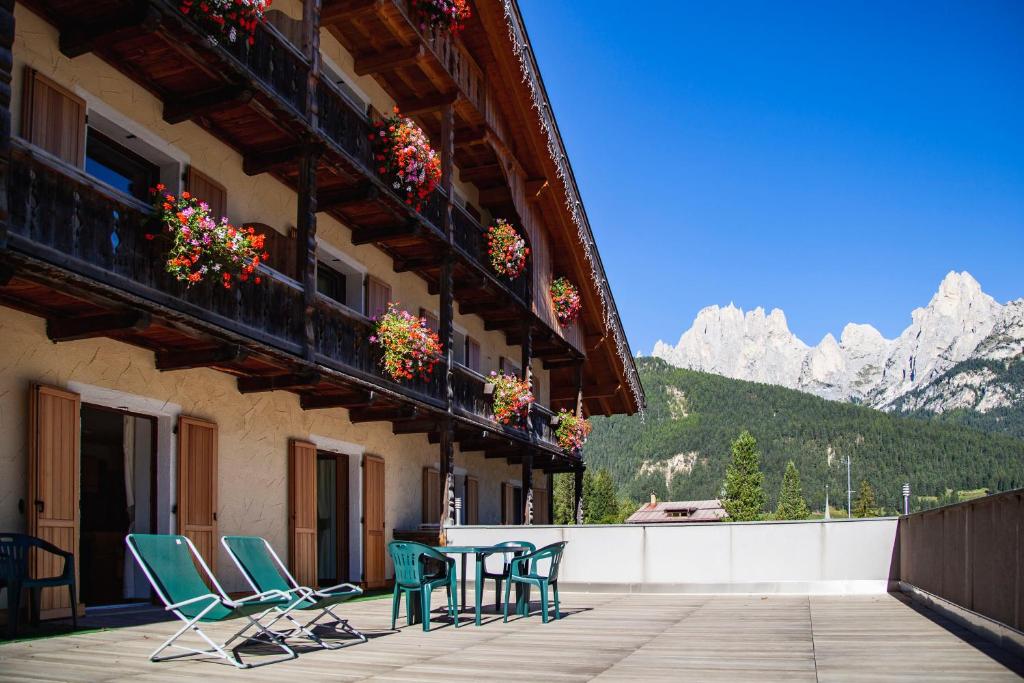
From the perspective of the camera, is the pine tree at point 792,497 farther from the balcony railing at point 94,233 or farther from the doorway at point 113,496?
the balcony railing at point 94,233

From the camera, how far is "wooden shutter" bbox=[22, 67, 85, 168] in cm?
884

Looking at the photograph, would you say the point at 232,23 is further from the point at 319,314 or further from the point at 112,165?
the point at 319,314

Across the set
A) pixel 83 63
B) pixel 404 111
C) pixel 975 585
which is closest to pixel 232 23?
pixel 83 63

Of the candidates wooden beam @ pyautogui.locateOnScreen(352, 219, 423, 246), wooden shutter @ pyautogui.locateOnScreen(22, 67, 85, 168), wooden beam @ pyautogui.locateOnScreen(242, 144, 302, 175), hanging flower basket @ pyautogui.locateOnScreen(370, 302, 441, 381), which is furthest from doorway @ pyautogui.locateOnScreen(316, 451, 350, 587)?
wooden shutter @ pyautogui.locateOnScreen(22, 67, 85, 168)

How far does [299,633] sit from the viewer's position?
7.93 meters

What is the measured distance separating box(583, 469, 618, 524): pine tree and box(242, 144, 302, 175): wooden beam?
79.2m

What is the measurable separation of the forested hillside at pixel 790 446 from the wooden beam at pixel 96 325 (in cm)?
12933

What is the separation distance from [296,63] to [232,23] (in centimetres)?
166

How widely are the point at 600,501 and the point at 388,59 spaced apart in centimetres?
8051

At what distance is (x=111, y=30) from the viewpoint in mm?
9055

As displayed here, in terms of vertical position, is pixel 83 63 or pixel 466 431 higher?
pixel 83 63

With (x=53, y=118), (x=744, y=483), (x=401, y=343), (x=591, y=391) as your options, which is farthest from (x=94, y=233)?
(x=744, y=483)

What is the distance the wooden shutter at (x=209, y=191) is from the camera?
36.3 ft

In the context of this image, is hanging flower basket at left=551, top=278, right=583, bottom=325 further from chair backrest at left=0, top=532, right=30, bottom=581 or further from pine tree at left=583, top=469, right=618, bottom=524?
pine tree at left=583, top=469, right=618, bottom=524
